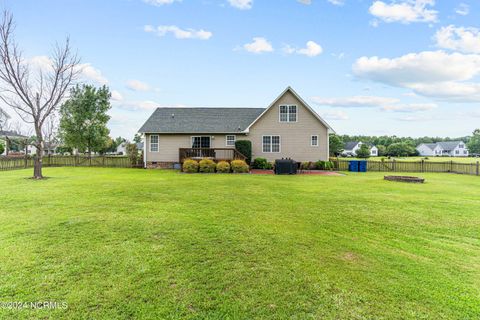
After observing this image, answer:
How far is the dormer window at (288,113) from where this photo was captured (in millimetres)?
21031

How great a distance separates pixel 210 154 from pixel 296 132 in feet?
24.6

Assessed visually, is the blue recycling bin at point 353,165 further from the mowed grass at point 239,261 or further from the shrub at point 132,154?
the shrub at point 132,154

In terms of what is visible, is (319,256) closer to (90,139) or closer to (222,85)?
(222,85)

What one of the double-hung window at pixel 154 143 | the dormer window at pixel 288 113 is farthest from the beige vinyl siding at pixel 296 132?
the double-hung window at pixel 154 143

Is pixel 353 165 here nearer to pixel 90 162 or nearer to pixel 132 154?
pixel 132 154

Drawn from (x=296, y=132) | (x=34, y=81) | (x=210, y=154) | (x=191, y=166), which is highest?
(x=34, y=81)

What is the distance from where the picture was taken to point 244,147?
804 inches

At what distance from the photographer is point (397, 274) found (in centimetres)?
363

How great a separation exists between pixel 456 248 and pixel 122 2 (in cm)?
1833

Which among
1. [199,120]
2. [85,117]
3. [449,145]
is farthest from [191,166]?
[449,145]

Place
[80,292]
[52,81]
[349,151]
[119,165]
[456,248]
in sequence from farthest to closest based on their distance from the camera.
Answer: [349,151] < [119,165] < [52,81] < [456,248] < [80,292]

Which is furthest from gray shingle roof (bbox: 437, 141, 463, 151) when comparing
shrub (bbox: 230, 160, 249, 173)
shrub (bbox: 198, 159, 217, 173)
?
shrub (bbox: 198, 159, 217, 173)

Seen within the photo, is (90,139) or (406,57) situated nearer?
(406,57)

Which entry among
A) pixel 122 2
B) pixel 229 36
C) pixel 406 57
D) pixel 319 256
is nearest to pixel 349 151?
pixel 406 57
